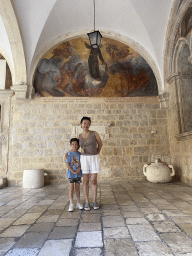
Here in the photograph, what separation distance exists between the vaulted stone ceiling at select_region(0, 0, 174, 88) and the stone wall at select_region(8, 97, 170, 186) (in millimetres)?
1606

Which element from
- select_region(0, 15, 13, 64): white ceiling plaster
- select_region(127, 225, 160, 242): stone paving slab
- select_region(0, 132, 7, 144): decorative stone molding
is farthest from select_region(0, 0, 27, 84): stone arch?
select_region(127, 225, 160, 242): stone paving slab

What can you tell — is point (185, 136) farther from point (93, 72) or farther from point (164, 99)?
point (93, 72)

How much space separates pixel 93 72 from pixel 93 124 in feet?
6.78

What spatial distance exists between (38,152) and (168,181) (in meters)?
4.50

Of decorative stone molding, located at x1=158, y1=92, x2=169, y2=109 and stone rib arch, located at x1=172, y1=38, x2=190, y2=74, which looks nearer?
stone rib arch, located at x1=172, y1=38, x2=190, y2=74

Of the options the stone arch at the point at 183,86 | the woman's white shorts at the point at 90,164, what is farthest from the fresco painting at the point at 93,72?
the woman's white shorts at the point at 90,164

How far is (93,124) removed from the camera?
657 centimetres

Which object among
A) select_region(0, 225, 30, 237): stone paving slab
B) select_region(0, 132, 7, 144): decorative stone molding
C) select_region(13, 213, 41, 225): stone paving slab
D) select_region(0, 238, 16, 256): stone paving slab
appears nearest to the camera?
select_region(0, 238, 16, 256): stone paving slab

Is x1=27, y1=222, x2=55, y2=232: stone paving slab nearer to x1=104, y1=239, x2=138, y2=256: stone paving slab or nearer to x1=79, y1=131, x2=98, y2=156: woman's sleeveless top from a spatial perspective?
x1=104, y1=239, x2=138, y2=256: stone paving slab

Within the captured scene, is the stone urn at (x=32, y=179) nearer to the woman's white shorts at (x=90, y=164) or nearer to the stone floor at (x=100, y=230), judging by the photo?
the stone floor at (x=100, y=230)

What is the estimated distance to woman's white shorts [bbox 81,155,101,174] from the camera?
2910 mm

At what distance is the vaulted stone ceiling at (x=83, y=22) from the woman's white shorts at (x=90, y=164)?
16.8 feet

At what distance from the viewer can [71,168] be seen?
2945mm

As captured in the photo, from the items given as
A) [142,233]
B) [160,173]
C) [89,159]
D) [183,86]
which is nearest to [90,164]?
[89,159]
